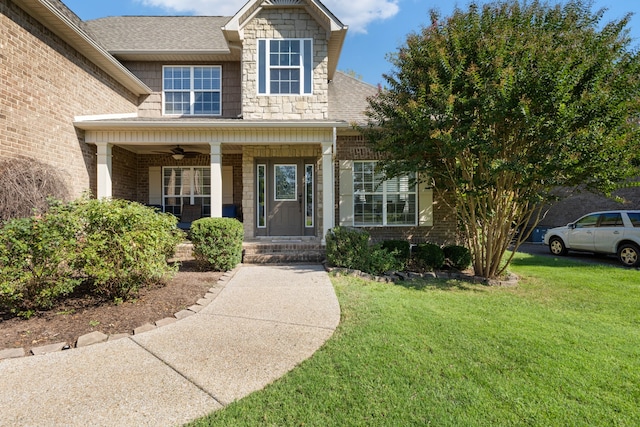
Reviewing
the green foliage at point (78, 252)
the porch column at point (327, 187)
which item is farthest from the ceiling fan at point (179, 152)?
the green foliage at point (78, 252)

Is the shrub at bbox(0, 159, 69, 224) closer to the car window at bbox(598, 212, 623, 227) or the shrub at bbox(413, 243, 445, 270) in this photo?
the shrub at bbox(413, 243, 445, 270)

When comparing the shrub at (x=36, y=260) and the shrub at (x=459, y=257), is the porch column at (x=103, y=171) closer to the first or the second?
the shrub at (x=36, y=260)

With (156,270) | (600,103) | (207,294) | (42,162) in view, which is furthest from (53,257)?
(600,103)

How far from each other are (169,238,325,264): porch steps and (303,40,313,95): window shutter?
4.18 m

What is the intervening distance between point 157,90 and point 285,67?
438cm

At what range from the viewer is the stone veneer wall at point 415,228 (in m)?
8.93

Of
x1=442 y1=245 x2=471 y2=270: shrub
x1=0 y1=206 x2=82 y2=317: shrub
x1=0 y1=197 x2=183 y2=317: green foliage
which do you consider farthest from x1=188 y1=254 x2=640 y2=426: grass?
x1=0 y1=206 x2=82 y2=317: shrub

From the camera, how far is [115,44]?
32.5 ft

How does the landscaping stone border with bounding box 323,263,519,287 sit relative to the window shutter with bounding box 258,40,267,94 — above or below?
below

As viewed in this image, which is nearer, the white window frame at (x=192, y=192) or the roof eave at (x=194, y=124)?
the roof eave at (x=194, y=124)

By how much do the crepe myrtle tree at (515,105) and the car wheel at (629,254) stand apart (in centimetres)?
406

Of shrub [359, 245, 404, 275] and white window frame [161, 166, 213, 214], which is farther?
white window frame [161, 166, 213, 214]

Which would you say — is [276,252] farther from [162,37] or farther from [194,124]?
[162,37]

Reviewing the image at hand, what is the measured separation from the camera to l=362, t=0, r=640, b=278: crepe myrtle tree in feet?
17.1
